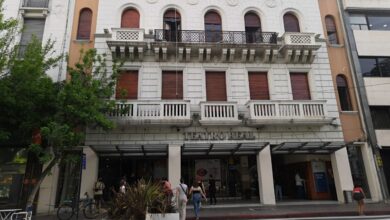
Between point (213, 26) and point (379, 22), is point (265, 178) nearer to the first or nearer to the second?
point (213, 26)

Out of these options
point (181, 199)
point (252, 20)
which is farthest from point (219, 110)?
point (252, 20)

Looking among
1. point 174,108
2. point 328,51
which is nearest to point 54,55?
point 174,108

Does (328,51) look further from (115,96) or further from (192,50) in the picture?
(115,96)

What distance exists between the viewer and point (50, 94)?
1233cm

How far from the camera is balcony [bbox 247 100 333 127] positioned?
1541cm

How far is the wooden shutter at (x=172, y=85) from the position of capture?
16469 mm

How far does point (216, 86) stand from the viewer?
17.0 metres

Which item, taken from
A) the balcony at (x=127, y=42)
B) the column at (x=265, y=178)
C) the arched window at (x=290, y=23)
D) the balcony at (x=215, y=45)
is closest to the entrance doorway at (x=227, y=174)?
the column at (x=265, y=178)

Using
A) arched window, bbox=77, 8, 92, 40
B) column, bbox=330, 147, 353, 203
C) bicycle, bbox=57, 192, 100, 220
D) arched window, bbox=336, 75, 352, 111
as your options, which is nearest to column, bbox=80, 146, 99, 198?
bicycle, bbox=57, 192, 100, 220

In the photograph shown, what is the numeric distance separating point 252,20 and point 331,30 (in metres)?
5.66

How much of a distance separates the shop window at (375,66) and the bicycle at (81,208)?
59.7ft

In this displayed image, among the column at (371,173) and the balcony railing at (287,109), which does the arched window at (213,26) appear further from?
the column at (371,173)

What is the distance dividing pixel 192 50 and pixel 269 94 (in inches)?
220

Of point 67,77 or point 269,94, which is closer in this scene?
point 67,77
